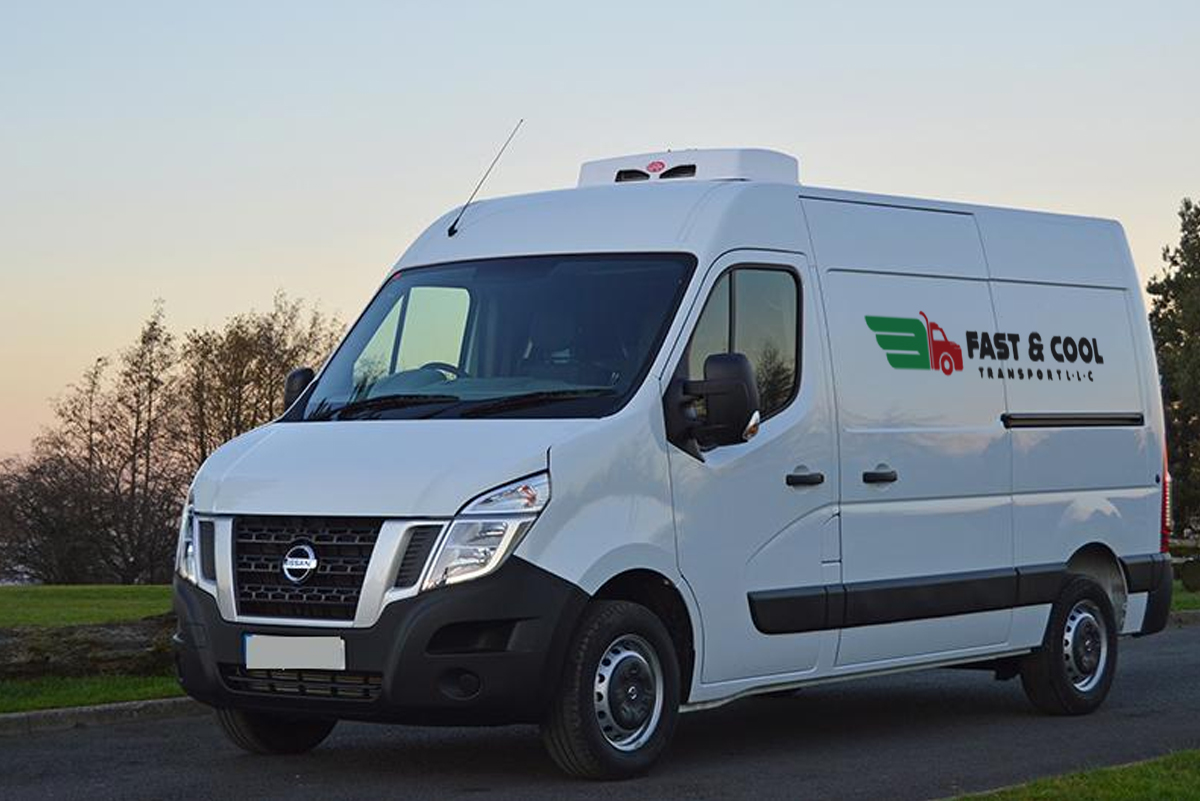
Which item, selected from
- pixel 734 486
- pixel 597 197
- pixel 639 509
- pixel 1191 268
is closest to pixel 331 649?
pixel 639 509

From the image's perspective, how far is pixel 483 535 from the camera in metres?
8.80

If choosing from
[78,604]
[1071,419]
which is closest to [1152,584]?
[1071,419]

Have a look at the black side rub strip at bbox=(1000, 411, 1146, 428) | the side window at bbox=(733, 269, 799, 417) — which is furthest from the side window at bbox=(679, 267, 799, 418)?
the black side rub strip at bbox=(1000, 411, 1146, 428)

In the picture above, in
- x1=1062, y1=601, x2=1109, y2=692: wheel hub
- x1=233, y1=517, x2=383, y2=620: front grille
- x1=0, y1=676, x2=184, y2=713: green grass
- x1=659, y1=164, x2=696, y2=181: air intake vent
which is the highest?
x1=659, y1=164, x2=696, y2=181: air intake vent

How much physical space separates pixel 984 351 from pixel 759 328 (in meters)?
2.07

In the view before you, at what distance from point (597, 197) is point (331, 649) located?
2896 mm

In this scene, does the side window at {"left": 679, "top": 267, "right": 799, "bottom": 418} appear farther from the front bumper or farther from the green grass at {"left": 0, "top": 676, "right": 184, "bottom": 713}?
the green grass at {"left": 0, "top": 676, "right": 184, "bottom": 713}

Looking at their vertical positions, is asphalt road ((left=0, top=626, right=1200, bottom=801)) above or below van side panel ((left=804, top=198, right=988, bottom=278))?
below

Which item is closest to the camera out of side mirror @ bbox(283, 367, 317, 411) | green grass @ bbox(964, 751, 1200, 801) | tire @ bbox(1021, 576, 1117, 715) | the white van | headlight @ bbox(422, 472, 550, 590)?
green grass @ bbox(964, 751, 1200, 801)

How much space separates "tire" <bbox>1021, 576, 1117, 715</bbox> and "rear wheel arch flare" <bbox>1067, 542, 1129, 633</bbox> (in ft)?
0.51

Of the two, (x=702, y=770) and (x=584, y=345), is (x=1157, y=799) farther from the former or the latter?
(x=584, y=345)

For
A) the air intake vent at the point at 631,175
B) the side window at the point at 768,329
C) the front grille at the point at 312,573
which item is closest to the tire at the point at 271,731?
the front grille at the point at 312,573

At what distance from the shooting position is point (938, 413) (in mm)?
11312

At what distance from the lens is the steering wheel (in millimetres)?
9945
